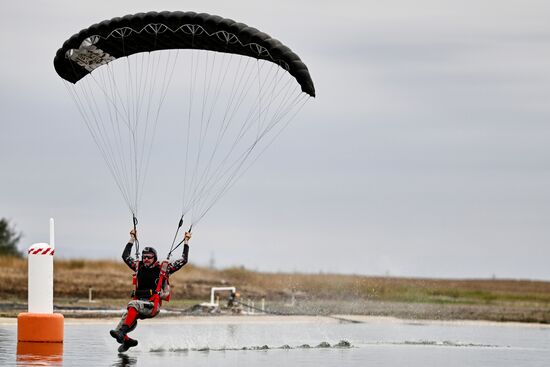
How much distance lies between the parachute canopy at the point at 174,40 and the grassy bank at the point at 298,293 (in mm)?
18047

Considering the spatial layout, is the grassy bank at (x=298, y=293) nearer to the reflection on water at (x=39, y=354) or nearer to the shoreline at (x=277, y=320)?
the shoreline at (x=277, y=320)

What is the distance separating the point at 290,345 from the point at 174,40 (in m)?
7.02

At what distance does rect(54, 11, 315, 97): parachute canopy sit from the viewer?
91.2 feet

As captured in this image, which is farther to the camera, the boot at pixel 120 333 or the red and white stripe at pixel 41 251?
the red and white stripe at pixel 41 251

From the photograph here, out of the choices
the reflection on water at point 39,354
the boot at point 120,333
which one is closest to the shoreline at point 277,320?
the reflection on water at point 39,354

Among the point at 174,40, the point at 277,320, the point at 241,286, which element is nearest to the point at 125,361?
the point at 174,40

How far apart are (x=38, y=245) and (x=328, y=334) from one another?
11180mm

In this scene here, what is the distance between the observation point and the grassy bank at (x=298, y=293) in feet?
165

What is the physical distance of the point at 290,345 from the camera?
30.0 metres

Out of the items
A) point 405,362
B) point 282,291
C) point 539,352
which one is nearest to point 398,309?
point 282,291

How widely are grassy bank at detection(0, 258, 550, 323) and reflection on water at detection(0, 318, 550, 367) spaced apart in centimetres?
908

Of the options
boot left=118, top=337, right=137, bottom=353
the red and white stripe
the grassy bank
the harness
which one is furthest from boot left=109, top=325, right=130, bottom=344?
the grassy bank

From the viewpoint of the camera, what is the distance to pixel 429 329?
40031 millimetres

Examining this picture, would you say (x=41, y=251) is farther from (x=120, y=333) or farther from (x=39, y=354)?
(x=39, y=354)
